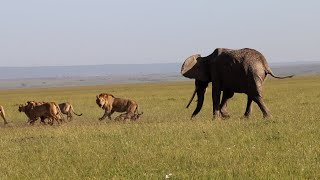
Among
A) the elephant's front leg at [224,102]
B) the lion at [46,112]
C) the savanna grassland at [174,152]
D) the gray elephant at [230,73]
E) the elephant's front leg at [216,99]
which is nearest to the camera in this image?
the savanna grassland at [174,152]

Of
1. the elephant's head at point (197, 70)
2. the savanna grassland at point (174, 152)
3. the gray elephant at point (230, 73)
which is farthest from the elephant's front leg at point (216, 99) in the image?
the savanna grassland at point (174, 152)

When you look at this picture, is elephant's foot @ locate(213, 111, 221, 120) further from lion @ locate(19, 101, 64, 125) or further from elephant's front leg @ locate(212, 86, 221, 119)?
lion @ locate(19, 101, 64, 125)

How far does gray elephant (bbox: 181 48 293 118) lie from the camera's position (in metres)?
16.6

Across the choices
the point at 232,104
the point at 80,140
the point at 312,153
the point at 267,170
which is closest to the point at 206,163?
the point at 267,170

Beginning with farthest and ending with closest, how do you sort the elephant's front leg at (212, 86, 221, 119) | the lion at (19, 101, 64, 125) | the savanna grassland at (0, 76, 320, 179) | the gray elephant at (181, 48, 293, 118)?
the lion at (19, 101, 64, 125)
the elephant's front leg at (212, 86, 221, 119)
the gray elephant at (181, 48, 293, 118)
the savanna grassland at (0, 76, 320, 179)

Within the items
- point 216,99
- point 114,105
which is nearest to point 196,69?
point 216,99

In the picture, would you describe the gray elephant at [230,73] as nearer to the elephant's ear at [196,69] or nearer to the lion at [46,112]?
the elephant's ear at [196,69]

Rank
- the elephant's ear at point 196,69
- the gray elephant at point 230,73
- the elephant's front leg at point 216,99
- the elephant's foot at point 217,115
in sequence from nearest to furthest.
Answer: the gray elephant at point 230,73
the elephant's foot at point 217,115
the elephant's front leg at point 216,99
the elephant's ear at point 196,69

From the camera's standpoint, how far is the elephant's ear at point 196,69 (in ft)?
61.0

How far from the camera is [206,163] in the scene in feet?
30.5

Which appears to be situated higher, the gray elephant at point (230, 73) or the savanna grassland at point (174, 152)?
the gray elephant at point (230, 73)

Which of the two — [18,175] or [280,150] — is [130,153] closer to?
[18,175]

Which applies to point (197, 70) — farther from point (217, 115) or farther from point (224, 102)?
point (217, 115)

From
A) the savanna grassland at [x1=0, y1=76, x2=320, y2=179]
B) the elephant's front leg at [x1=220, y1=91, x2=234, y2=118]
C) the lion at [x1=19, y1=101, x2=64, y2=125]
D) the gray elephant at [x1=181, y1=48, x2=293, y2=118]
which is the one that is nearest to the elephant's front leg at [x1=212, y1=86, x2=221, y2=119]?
the gray elephant at [x1=181, y1=48, x2=293, y2=118]
